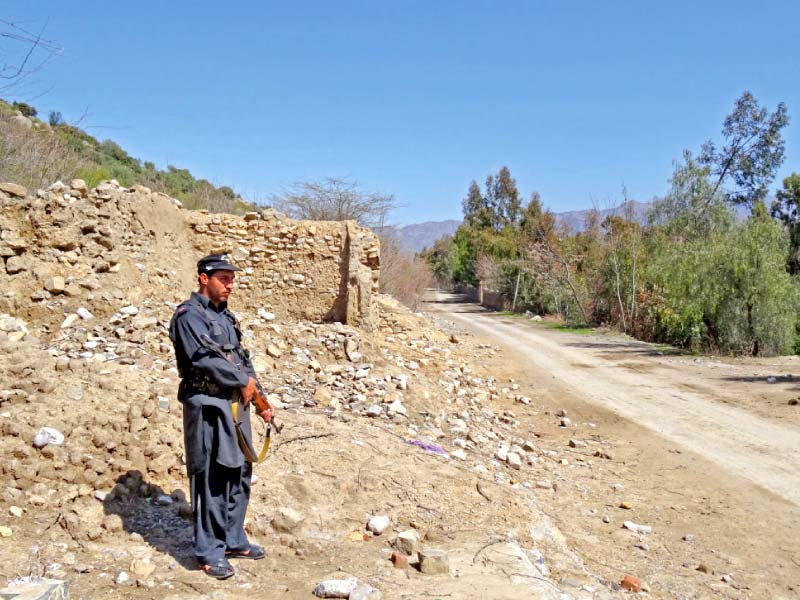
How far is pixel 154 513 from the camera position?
425 cm

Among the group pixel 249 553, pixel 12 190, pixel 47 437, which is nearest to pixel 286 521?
pixel 249 553

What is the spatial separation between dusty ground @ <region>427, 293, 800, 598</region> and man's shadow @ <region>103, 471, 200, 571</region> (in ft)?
9.31

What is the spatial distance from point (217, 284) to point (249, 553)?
1536 millimetres

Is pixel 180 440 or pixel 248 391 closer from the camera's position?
pixel 248 391

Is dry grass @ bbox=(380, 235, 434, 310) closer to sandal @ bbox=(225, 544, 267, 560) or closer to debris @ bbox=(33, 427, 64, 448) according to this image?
debris @ bbox=(33, 427, 64, 448)

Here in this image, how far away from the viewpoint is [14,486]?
4.07m

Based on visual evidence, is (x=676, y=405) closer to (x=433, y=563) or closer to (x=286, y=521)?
(x=433, y=563)

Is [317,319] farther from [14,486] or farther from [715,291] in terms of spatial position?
[715,291]

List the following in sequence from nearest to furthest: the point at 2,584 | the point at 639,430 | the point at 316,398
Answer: the point at 2,584 → the point at 316,398 → the point at 639,430

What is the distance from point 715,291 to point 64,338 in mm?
14474

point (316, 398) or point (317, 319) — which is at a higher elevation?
point (317, 319)

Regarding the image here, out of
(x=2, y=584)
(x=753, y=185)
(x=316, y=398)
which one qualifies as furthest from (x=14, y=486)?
(x=753, y=185)

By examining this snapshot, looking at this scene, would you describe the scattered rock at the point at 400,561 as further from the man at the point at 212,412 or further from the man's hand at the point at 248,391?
the man's hand at the point at 248,391

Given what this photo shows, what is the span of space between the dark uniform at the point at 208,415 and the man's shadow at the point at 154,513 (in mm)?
251
